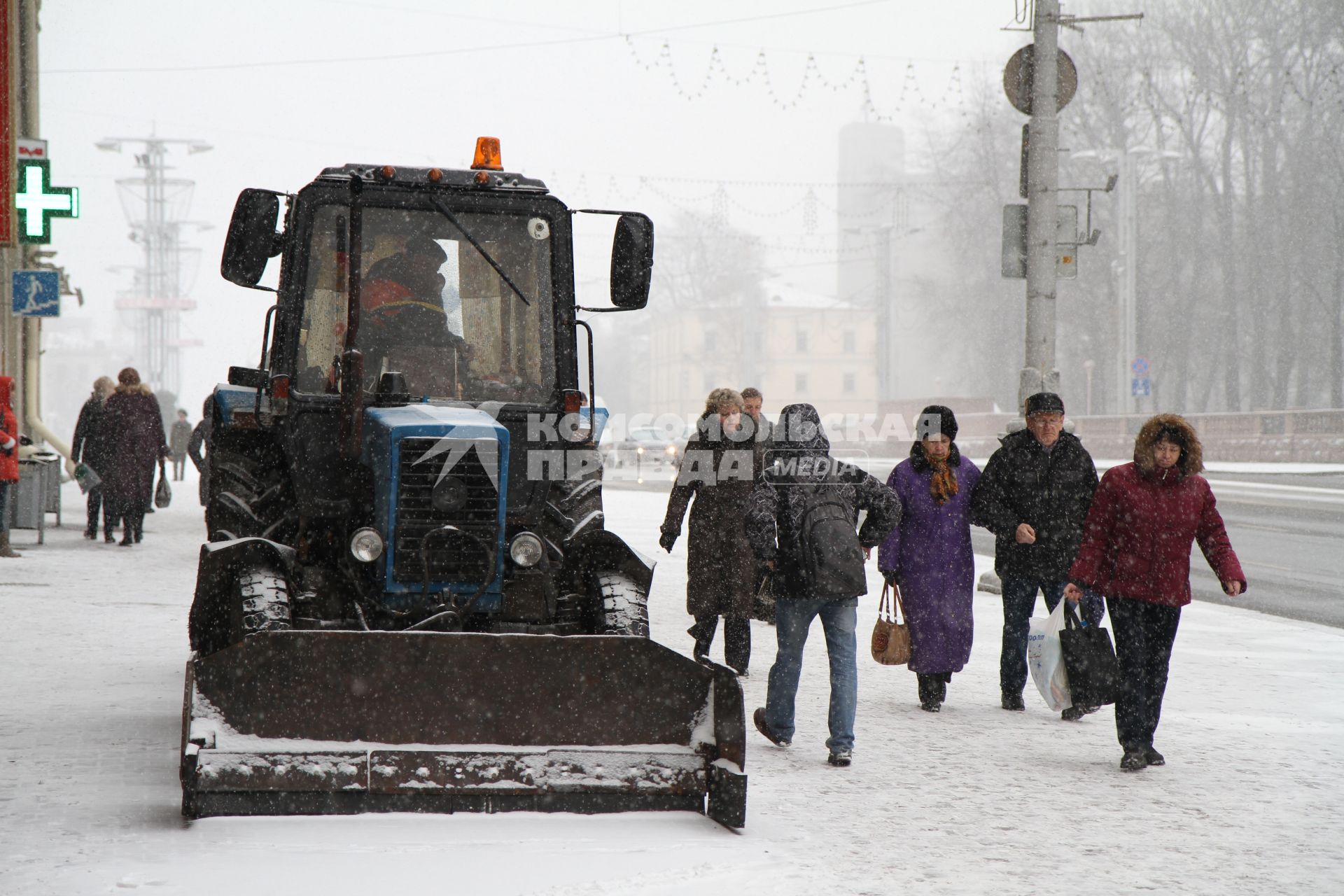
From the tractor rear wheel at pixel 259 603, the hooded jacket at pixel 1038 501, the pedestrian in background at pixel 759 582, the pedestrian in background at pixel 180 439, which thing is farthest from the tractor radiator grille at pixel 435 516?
the pedestrian in background at pixel 180 439

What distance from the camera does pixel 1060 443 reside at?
28.2ft

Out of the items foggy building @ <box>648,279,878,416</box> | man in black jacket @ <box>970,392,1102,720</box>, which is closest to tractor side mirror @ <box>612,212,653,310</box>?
man in black jacket @ <box>970,392,1102,720</box>

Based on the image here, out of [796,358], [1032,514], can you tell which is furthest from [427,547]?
[796,358]

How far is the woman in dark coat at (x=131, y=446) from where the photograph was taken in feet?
56.2

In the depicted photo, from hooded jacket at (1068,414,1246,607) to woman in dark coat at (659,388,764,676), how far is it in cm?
231

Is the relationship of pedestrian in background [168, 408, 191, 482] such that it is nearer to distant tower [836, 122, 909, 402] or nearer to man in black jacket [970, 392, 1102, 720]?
distant tower [836, 122, 909, 402]

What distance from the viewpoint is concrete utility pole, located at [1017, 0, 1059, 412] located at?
1315cm

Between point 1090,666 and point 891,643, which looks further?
point 891,643

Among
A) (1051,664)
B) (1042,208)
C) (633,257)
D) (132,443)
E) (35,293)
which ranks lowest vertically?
(1051,664)

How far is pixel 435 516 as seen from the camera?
235 inches

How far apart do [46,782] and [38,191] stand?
12671 mm

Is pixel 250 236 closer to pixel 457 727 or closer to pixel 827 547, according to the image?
→ pixel 457 727

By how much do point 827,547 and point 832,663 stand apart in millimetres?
569

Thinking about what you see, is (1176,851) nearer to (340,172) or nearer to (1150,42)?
(340,172)
